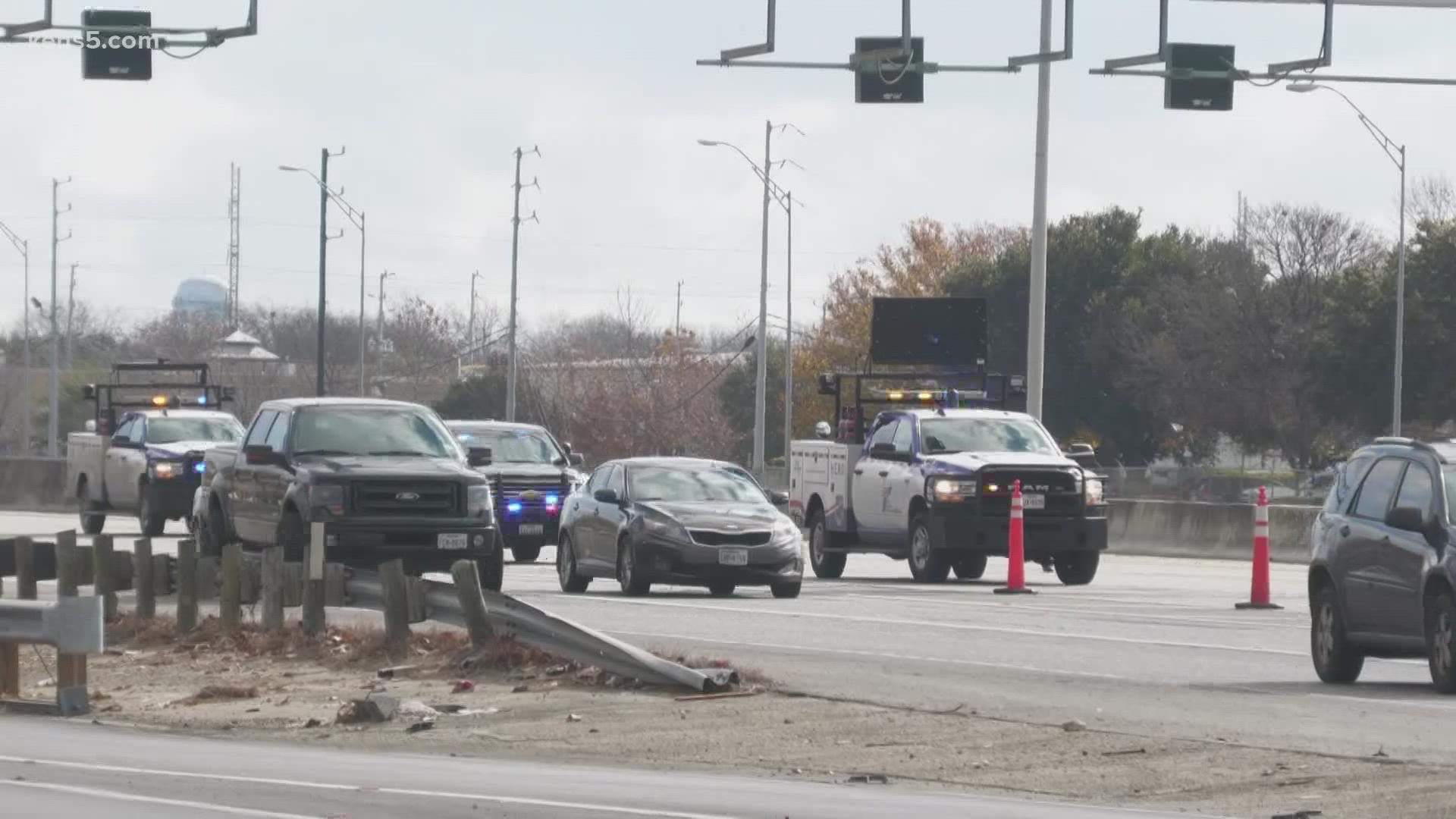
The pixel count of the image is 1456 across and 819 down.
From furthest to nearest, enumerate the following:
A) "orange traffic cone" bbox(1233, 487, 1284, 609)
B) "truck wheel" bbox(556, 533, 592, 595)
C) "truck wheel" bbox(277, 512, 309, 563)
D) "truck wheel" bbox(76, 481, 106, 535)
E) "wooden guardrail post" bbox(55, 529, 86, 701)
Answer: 1. "truck wheel" bbox(76, 481, 106, 535)
2. "truck wheel" bbox(556, 533, 592, 595)
3. "orange traffic cone" bbox(1233, 487, 1284, 609)
4. "truck wheel" bbox(277, 512, 309, 563)
5. "wooden guardrail post" bbox(55, 529, 86, 701)

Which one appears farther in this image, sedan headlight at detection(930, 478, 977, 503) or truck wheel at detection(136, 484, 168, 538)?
truck wheel at detection(136, 484, 168, 538)

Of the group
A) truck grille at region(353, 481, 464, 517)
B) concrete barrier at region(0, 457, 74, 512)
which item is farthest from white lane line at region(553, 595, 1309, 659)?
concrete barrier at region(0, 457, 74, 512)

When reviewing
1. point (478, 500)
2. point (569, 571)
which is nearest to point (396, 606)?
point (478, 500)

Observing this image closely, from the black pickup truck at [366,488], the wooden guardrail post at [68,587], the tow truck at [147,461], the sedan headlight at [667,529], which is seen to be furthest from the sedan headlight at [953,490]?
the tow truck at [147,461]

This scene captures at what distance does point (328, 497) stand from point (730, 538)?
162 inches

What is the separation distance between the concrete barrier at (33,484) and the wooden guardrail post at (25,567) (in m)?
32.8

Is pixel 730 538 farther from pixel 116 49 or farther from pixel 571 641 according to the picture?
pixel 116 49

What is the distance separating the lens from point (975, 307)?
3822 cm

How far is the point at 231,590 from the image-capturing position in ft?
68.1

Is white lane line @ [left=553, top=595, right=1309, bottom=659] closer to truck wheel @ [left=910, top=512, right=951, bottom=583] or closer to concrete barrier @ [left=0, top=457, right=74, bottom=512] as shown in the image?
truck wheel @ [left=910, top=512, right=951, bottom=583]

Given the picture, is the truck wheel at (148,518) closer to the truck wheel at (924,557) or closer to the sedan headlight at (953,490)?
the truck wheel at (924,557)

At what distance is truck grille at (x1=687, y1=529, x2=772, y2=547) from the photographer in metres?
25.4

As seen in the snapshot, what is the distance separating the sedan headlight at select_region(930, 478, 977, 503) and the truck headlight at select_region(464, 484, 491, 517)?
648 centimetres

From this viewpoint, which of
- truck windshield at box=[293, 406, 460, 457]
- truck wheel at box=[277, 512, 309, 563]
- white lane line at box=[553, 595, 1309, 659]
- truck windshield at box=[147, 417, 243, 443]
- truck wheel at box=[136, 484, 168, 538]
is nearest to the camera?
white lane line at box=[553, 595, 1309, 659]
